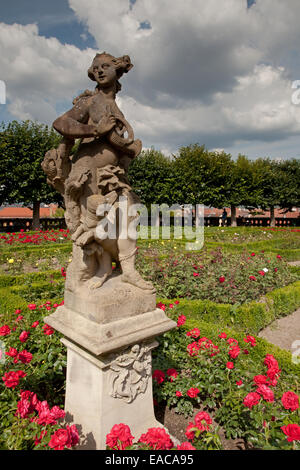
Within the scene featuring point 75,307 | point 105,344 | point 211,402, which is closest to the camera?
point 105,344

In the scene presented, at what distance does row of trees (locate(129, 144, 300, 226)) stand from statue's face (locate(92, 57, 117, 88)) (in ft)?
64.1

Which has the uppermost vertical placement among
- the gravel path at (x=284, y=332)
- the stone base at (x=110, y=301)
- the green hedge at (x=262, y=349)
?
the stone base at (x=110, y=301)

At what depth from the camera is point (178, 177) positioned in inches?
926

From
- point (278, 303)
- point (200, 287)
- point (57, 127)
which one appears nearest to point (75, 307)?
point (57, 127)

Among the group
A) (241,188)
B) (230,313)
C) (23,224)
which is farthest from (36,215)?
(241,188)

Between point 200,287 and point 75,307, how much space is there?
12.9 ft

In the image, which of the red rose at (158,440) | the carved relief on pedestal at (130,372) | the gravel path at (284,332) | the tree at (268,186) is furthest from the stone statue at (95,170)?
the tree at (268,186)

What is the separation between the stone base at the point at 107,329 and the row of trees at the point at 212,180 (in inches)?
777

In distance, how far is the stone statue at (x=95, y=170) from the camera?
2.30m

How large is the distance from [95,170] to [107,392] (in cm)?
186

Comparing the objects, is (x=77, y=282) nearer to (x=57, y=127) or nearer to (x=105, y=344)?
(x=105, y=344)

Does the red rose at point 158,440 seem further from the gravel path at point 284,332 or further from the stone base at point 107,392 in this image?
the gravel path at point 284,332

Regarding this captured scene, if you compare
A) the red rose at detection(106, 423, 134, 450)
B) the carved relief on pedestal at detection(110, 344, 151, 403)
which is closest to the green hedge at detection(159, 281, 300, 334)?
the carved relief on pedestal at detection(110, 344, 151, 403)

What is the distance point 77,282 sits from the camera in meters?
2.52
